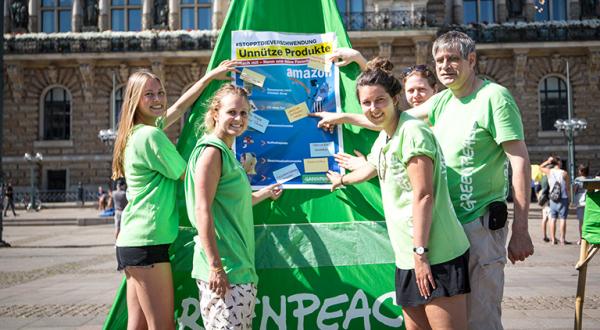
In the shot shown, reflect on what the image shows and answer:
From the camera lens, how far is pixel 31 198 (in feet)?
83.4

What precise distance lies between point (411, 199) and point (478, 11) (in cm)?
2662

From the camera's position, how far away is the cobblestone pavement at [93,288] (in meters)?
5.20

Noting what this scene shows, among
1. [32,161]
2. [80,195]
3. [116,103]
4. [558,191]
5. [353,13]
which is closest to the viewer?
[558,191]

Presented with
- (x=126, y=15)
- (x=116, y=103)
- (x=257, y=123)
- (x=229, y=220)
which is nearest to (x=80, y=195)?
(x=116, y=103)

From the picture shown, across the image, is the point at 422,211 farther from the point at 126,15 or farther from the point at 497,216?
the point at 126,15

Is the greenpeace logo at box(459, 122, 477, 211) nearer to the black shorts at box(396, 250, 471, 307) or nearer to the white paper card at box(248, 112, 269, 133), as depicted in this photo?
the black shorts at box(396, 250, 471, 307)

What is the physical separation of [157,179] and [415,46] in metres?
23.2

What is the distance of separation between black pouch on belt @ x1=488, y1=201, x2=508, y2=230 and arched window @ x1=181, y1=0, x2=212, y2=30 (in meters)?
26.2

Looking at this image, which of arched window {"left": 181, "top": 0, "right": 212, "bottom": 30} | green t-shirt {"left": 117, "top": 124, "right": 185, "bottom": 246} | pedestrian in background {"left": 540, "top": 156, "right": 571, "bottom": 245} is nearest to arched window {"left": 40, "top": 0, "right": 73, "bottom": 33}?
arched window {"left": 181, "top": 0, "right": 212, "bottom": 30}

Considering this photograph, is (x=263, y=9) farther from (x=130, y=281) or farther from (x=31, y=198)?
(x=31, y=198)

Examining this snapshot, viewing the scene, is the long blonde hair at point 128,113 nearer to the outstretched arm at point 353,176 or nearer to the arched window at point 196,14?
the outstretched arm at point 353,176

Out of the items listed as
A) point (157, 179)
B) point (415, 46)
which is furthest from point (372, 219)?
point (415, 46)

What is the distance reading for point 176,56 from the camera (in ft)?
84.6

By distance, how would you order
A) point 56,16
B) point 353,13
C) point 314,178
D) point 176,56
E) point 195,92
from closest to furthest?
point 195,92
point 314,178
point 353,13
point 176,56
point 56,16
